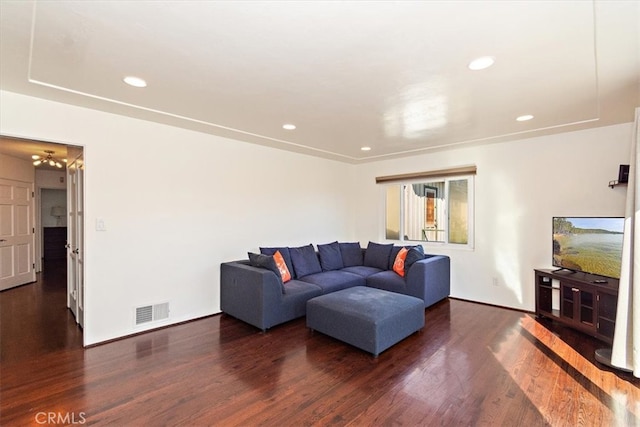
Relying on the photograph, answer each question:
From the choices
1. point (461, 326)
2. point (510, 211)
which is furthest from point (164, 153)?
point (510, 211)

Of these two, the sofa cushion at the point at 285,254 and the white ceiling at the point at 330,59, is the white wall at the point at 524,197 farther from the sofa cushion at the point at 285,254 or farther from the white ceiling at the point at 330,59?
the sofa cushion at the point at 285,254

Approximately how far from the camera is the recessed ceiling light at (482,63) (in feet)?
6.55

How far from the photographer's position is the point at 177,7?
59.3 inches

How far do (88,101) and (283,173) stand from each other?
258cm

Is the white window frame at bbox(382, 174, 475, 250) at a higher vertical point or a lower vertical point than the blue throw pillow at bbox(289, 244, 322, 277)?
higher

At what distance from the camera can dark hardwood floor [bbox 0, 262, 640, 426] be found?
6.35ft

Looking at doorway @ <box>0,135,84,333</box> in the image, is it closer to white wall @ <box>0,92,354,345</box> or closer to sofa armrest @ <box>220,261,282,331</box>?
white wall @ <box>0,92,354,345</box>

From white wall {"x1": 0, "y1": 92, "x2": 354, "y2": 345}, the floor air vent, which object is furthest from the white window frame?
the floor air vent

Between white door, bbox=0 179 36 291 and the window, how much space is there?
6745 millimetres

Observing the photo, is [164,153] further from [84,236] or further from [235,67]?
[235,67]

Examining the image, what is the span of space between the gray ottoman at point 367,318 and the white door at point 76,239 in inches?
100

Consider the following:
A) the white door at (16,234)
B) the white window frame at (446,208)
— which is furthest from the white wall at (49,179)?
the white window frame at (446,208)

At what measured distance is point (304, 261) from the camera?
442 cm

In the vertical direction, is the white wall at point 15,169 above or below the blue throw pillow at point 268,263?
above
